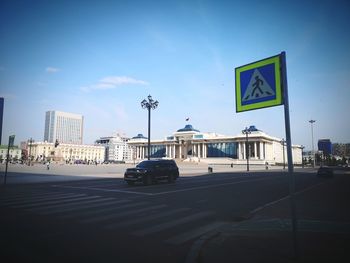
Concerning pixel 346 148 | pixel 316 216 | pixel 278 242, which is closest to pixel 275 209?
pixel 316 216

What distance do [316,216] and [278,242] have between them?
413 centimetres

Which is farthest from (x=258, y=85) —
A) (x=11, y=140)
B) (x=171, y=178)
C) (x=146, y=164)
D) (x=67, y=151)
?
(x=67, y=151)

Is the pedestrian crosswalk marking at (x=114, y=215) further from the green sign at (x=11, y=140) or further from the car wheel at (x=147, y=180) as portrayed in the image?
the green sign at (x=11, y=140)

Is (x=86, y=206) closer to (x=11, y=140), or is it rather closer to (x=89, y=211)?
(x=89, y=211)

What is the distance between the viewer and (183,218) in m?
9.32

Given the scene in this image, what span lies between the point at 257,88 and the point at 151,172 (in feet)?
56.7

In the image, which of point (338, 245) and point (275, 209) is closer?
point (338, 245)

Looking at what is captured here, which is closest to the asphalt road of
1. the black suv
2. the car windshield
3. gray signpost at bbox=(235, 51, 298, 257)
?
gray signpost at bbox=(235, 51, 298, 257)

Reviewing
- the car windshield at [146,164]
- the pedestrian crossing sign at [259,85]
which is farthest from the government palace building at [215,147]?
the pedestrian crossing sign at [259,85]

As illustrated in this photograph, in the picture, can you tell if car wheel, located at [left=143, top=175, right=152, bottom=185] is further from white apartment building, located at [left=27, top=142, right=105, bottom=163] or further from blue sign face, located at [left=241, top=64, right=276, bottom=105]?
white apartment building, located at [left=27, top=142, right=105, bottom=163]

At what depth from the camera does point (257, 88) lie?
18.9ft

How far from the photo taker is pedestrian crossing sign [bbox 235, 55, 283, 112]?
5453mm

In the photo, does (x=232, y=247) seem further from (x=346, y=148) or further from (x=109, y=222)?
(x=346, y=148)

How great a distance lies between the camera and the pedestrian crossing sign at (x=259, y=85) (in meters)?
5.45
